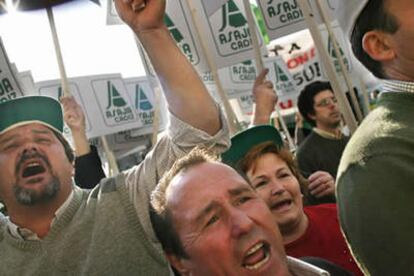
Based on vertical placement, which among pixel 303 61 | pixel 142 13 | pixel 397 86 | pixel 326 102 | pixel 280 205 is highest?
pixel 142 13

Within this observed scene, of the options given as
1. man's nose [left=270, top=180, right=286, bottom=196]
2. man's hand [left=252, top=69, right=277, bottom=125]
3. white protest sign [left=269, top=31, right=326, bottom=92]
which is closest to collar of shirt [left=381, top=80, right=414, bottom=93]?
man's nose [left=270, top=180, right=286, bottom=196]

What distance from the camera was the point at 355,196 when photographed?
4.06ft

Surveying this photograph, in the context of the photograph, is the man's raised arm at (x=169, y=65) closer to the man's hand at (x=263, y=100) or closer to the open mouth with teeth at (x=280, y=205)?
the open mouth with teeth at (x=280, y=205)

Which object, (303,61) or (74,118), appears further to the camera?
(303,61)

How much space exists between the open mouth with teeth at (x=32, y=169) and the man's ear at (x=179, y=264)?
770mm

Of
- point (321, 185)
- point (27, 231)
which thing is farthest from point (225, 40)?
point (27, 231)

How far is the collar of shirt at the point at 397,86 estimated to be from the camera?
51.7 inches

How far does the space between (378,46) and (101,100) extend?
5.04m

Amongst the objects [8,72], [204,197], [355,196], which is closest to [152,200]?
[204,197]

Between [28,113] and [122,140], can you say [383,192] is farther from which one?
[122,140]

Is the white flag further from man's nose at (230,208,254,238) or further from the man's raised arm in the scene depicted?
man's nose at (230,208,254,238)

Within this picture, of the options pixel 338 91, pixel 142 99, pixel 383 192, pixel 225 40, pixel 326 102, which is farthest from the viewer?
pixel 142 99

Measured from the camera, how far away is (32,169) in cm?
223

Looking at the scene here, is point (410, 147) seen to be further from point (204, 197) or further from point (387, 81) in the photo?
point (204, 197)
